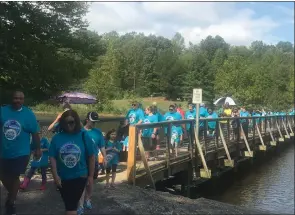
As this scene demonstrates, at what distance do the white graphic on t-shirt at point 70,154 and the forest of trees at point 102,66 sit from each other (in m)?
14.2

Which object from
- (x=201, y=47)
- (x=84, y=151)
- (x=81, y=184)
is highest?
(x=201, y=47)

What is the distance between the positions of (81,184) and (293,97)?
177 ft

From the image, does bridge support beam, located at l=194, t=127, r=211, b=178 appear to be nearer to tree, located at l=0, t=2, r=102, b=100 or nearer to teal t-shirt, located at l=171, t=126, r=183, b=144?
teal t-shirt, located at l=171, t=126, r=183, b=144

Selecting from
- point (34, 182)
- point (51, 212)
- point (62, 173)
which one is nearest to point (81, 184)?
point (62, 173)

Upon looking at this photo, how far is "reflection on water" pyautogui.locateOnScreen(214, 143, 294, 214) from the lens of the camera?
13.2m

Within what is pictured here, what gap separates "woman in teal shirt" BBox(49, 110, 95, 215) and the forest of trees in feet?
46.4

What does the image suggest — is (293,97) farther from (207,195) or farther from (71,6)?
(207,195)

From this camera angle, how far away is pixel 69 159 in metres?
4.48

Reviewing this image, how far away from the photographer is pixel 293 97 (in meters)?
54.6

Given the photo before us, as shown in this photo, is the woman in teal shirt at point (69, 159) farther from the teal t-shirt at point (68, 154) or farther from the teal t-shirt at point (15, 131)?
the teal t-shirt at point (15, 131)

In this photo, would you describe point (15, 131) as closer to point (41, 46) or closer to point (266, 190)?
point (266, 190)

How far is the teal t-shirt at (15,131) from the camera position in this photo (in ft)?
18.2

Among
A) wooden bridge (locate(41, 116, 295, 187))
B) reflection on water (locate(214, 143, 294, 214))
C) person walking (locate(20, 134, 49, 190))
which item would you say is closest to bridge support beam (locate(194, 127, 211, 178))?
wooden bridge (locate(41, 116, 295, 187))

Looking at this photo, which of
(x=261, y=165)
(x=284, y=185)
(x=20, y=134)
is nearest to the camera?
(x=20, y=134)
